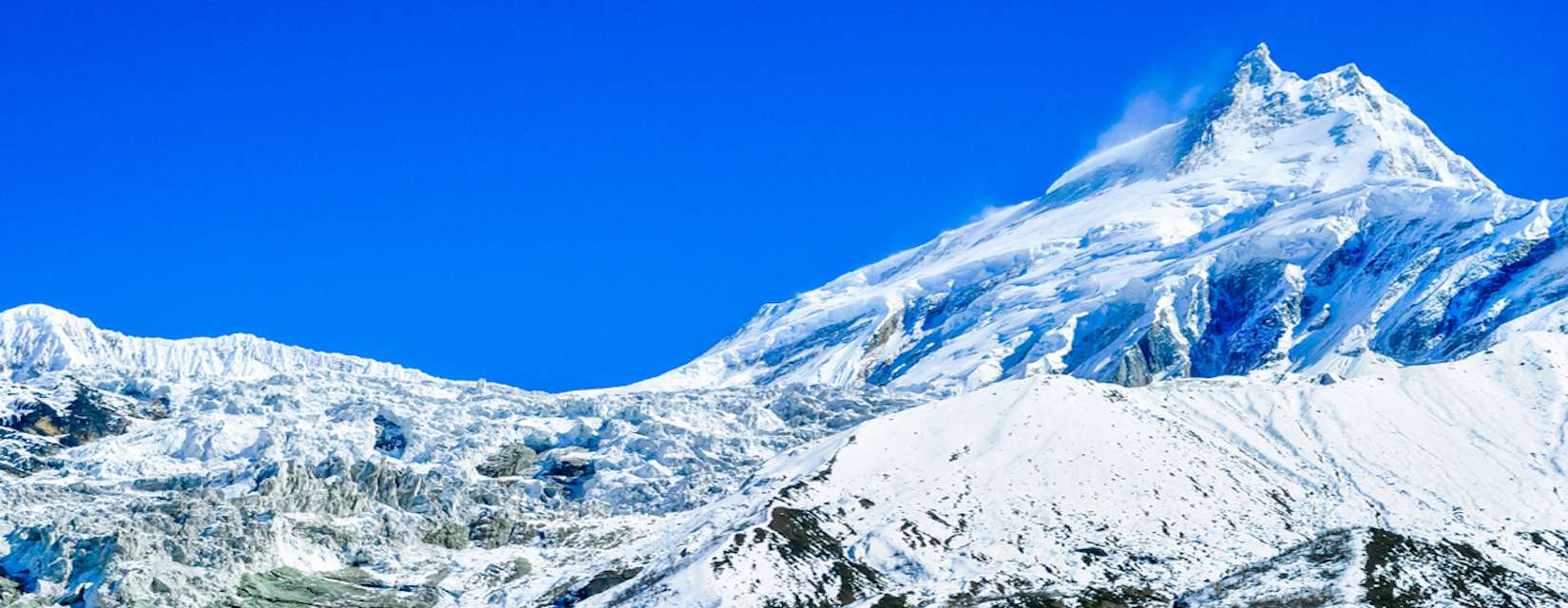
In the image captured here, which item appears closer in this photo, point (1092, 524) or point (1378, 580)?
point (1378, 580)

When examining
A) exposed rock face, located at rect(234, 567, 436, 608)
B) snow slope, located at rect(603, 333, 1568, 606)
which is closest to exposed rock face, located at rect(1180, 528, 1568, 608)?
snow slope, located at rect(603, 333, 1568, 606)

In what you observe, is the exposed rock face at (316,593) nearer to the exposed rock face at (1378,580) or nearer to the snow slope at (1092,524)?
the snow slope at (1092,524)

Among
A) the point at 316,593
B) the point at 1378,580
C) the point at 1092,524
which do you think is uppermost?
the point at 1092,524

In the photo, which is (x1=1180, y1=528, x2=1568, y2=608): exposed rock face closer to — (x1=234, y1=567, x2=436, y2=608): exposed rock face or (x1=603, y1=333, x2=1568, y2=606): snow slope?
(x1=603, y1=333, x2=1568, y2=606): snow slope

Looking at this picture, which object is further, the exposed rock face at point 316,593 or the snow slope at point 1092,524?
the exposed rock face at point 316,593

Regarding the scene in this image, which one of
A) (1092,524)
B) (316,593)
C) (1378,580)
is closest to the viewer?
(1378,580)

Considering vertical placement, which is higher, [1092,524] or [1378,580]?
[1092,524]

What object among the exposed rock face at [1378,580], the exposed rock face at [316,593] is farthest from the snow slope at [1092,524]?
the exposed rock face at [316,593]

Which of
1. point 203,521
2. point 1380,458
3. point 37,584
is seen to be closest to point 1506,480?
point 1380,458

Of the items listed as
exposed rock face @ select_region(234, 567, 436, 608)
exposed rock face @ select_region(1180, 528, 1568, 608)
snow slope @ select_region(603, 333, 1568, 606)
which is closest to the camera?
exposed rock face @ select_region(1180, 528, 1568, 608)

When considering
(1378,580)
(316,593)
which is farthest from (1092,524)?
(316,593)

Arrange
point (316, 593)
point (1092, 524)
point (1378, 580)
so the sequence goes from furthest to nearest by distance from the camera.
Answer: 1. point (316, 593)
2. point (1092, 524)
3. point (1378, 580)

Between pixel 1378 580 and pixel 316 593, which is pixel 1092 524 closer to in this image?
pixel 1378 580

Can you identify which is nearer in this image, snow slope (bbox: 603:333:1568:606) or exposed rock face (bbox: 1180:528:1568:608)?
exposed rock face (bbox: 1180:528:1568:608)
